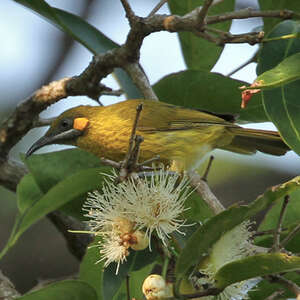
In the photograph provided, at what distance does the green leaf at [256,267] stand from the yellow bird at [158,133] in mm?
2001

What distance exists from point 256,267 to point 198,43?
225 centimetres

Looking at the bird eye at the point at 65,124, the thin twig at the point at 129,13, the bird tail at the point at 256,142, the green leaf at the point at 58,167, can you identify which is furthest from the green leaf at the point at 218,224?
the bird eye at the point at 65,124

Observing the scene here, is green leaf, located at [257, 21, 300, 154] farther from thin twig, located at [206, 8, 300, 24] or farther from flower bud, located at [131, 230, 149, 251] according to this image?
flower bud, located at [131, 230, 149, 251]

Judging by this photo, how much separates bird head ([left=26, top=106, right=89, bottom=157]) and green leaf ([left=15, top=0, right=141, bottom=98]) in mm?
401

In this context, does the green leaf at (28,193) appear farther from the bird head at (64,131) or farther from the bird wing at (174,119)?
the bird wing at (174,119)

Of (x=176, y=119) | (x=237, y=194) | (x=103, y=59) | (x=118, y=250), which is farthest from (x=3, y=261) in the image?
(x=118, y=250)

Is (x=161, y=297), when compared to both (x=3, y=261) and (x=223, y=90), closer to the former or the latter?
(x=223, y=90)

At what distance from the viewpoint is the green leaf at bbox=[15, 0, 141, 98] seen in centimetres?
400

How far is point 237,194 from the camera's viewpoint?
6340 mm

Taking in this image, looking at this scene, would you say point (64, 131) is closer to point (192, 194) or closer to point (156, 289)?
point (192, 194)

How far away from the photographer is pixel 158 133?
14.5 ft

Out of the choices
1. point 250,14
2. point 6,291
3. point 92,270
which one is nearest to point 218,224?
point 250,14

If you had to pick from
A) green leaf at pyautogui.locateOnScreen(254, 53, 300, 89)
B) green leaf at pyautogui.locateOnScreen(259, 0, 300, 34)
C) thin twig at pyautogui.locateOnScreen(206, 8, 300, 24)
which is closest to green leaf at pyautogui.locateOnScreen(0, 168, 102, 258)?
thin twig at pyautogui.locateOnScreen(206, 8, 300, 24)

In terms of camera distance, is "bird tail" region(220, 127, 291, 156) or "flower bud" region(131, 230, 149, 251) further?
"bird tail" region(220, 127, 291, 156)
